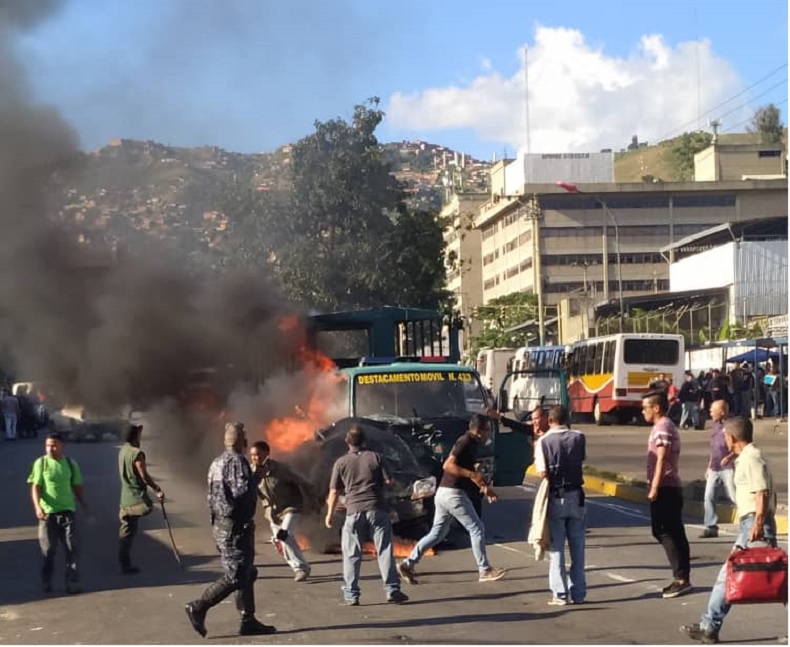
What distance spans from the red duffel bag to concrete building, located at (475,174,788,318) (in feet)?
295

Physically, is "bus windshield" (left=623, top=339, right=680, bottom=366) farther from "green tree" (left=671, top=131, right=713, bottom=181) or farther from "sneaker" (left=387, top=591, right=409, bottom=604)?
"green tree" (left=671, top=131, right=713, bottom=181)

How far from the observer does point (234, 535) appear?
881 centimetres

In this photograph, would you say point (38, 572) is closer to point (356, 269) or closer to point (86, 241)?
point (86, 241)

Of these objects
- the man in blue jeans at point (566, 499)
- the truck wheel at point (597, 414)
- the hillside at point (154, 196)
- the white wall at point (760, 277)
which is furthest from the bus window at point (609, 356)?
the man in blue jeans at point (566, 499)

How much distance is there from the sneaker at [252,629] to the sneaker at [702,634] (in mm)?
2989

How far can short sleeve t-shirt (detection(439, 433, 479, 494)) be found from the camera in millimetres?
10820

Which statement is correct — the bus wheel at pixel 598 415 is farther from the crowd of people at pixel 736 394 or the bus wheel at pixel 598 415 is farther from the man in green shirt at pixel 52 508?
the man in green shirt at pixel 52 508

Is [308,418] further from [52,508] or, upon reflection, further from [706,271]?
[706,271]

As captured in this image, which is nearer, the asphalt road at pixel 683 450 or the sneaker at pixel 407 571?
the sneaker at pixel 407 571

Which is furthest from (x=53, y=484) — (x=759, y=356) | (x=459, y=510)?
(x=759, y=356)

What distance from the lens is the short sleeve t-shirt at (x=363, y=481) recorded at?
10.0 metres

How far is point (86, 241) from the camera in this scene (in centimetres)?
1983

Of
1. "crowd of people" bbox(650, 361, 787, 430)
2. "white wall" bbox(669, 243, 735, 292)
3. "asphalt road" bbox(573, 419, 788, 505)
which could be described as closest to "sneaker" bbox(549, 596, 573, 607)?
"asphalt road" bbox(573, 419, 788, 505)

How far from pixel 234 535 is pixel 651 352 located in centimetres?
3017
